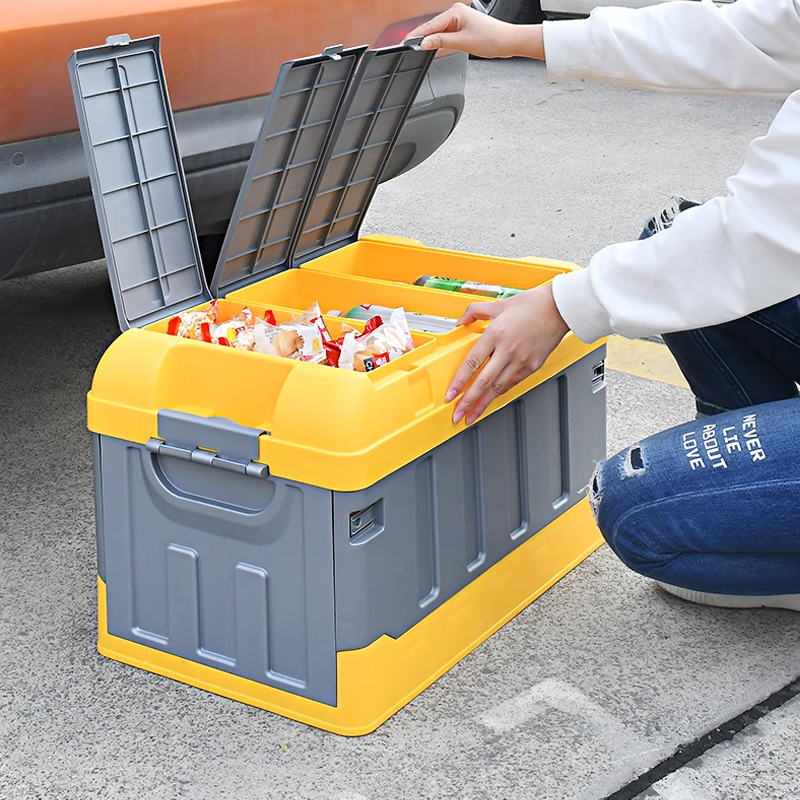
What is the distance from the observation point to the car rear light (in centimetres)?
254

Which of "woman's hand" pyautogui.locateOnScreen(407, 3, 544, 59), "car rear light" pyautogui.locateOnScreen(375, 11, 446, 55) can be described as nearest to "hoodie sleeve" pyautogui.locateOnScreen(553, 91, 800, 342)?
"woman's hand" pyautogui.locateOnScreen(407, 3, 544, 59)

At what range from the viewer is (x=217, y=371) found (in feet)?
5.74

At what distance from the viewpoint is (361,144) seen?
7.41 ft

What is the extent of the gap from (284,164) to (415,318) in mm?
341

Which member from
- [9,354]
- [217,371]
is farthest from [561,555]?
[9,354]

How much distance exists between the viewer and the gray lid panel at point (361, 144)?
6.93 ft

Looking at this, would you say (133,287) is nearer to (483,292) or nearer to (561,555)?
(483,292)

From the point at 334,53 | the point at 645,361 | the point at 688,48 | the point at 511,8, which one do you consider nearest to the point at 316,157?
the point at 334,53

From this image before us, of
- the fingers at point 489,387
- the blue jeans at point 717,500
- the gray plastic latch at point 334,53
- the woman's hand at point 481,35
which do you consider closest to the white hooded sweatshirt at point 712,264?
the fingers at point 489,387

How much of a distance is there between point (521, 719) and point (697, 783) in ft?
0.87

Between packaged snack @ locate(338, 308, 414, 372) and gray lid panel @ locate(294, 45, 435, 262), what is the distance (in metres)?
0.44

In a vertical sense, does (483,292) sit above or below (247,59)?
below

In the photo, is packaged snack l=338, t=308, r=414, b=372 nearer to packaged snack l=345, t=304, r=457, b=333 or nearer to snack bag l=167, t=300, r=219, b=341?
packaged snack l=345, t=304, r=457, b=333

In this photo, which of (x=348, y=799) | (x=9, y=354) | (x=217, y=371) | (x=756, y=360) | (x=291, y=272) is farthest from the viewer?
(x=9, y=354)
